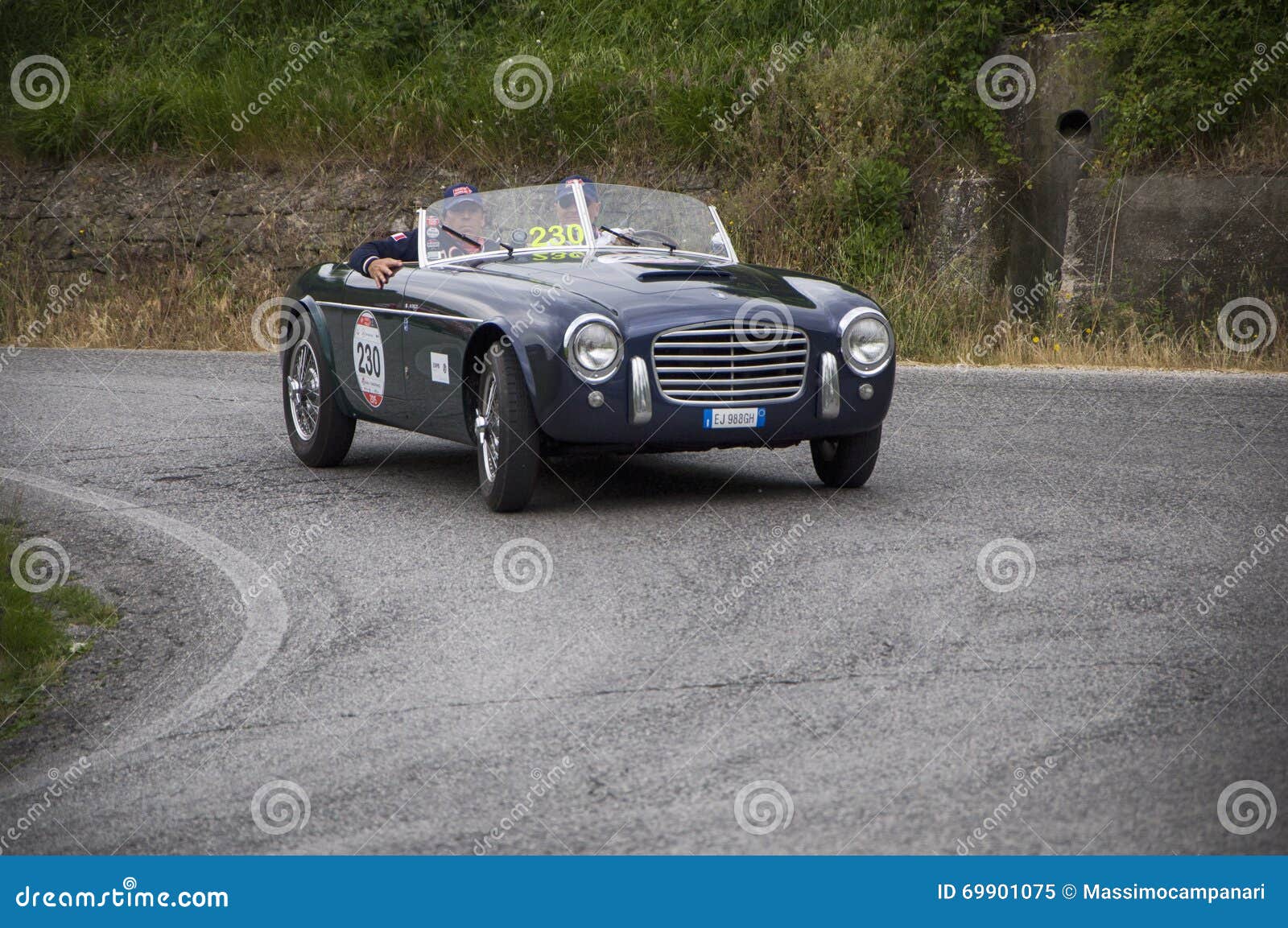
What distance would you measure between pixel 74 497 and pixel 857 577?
435 cm

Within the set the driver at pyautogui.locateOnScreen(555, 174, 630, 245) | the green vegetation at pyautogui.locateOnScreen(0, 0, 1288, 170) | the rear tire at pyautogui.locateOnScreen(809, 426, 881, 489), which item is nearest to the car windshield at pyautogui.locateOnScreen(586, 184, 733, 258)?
the driver at pyautogui.locateOnScreen(555, 174, 630, 245)

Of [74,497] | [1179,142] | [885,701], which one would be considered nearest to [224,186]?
[1179,142]

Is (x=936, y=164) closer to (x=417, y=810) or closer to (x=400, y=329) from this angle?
(x=400, y=329)

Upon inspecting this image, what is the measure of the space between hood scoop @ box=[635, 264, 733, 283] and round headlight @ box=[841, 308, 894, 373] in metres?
0.68

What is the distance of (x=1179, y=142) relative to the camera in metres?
16.3

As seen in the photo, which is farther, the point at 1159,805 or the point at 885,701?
the point at 885,701

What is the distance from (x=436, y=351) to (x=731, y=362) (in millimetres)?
1459

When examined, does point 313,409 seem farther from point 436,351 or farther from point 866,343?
point 866,343

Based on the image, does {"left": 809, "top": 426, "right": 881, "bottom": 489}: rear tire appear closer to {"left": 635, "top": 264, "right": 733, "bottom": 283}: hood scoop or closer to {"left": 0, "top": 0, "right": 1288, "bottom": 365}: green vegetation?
{"left": 635, "top": 264, "right": 733, "bottom": 283}: hood scoop

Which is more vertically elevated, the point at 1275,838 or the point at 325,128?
the point at 1275,838

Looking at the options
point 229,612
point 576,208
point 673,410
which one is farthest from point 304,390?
point 229,612

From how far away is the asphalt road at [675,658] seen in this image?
12.6 feet

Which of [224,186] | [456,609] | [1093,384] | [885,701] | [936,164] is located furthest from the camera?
[224,186]

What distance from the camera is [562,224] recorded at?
333 inches
